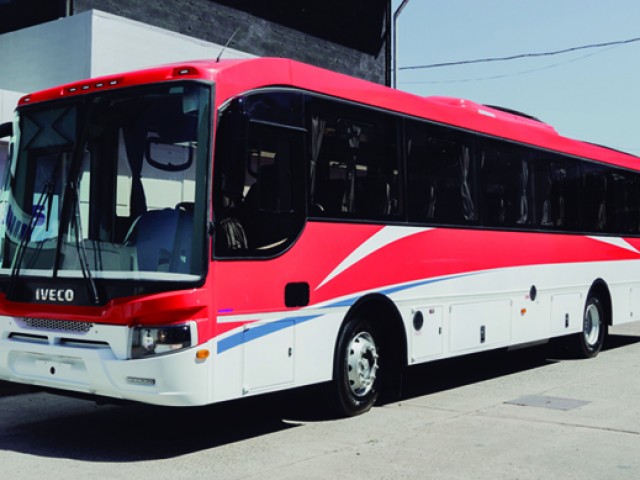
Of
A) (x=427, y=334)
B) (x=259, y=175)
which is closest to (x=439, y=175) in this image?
(x=427, y=334)

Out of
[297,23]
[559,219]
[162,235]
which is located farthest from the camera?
[297,23]

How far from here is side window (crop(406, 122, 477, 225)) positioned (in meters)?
10.3

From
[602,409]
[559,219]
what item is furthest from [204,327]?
[559,219]

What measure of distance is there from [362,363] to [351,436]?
1.18m

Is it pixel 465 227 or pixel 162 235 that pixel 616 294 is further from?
pixel 162 235

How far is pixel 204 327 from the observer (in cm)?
729

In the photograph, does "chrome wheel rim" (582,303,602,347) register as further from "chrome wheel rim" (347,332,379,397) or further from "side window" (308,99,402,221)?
"chrome wheel rim" (347,332,379,397)

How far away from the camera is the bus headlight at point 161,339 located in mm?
7184

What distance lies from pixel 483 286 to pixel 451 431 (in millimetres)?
3347

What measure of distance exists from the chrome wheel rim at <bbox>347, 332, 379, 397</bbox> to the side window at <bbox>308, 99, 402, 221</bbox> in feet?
4.16

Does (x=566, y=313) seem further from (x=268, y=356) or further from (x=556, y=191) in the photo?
(x=268, y=356)

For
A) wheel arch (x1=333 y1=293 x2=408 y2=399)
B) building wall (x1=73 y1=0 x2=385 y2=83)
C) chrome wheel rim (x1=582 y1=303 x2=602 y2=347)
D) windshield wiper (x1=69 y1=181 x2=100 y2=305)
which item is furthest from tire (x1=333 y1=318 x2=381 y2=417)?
building wall (x1=73 y1=0 x2=385 y2=83)

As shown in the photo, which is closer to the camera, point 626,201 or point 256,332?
point 256,332

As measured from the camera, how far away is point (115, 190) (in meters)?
7.78
